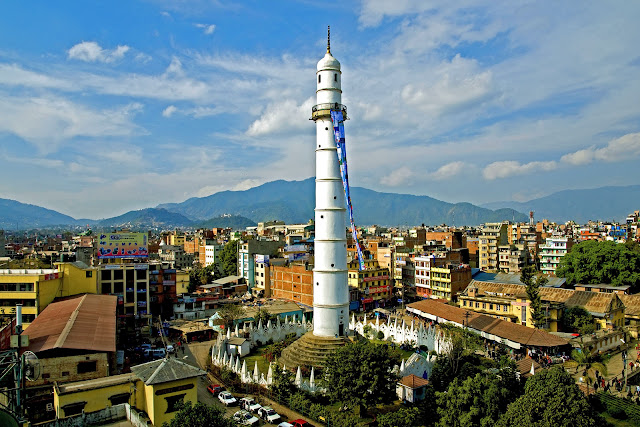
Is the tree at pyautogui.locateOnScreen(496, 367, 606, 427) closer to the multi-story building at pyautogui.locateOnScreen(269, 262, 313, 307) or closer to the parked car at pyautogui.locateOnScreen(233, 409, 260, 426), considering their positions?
the parked car at pyautogui.locateOnScreen(233, 409, 260, 426)

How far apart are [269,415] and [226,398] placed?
346 centimetres

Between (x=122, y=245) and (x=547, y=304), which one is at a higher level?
(x=122, y=245)

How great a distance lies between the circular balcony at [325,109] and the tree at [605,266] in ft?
127

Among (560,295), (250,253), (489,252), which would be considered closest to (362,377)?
(560,295)

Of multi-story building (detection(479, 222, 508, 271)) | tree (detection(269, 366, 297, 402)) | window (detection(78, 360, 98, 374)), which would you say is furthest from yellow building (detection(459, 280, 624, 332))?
window (detection(78, 360, 98, 374))

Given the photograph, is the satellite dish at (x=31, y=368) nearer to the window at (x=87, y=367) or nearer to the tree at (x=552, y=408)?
the window at (x=87, y=367)

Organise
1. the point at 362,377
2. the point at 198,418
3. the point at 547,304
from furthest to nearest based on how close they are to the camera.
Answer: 1. the point at 547,304
2. the point at 362,377
3. the point at 198,418

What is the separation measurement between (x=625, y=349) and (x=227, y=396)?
101 feet

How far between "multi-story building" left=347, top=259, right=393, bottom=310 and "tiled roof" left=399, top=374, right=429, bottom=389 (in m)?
29.1

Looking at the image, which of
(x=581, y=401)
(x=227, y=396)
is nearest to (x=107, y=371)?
(x=227, y=396)

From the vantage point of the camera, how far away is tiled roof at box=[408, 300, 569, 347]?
33.2 metres

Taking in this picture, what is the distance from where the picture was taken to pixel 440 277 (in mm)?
55281

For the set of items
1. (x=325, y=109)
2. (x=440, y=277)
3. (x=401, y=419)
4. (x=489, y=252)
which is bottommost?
(x=401, y=419)

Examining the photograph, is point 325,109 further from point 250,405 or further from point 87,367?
point 87,367
